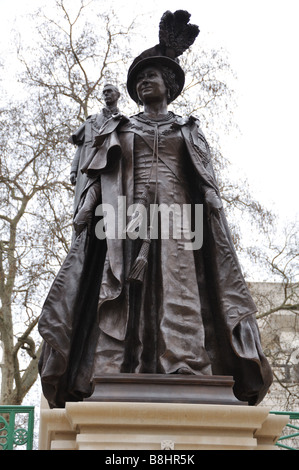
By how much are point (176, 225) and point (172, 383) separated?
125cm

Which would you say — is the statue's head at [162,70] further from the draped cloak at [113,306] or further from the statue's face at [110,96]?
the statue's face at [110,96]

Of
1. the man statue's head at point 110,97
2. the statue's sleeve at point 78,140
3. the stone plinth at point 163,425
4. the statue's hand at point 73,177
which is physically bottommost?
the stone plinth at point 163,425

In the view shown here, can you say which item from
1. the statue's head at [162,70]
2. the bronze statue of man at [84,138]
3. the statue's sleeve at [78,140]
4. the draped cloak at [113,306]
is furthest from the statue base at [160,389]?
the statue's sleeve at [78,140]

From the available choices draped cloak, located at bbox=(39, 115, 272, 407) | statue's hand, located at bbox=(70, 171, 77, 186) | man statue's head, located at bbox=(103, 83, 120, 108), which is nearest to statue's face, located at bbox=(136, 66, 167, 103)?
draped cloak, located at bbox=(39, 115, 272, 407)

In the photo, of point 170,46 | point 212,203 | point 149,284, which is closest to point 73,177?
point 170,46

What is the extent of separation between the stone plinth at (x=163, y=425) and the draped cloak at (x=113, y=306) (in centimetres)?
60

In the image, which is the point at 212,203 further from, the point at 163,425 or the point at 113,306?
the point at 163,425

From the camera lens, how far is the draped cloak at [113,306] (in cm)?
489

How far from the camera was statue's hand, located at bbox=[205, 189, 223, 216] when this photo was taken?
5.34 m

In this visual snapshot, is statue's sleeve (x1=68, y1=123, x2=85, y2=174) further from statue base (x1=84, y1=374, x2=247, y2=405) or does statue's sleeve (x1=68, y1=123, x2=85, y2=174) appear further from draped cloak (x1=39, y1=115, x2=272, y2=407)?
statue base (x1=84, y1=374, x2=247, y2=405)

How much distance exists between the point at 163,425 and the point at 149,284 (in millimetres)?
1175

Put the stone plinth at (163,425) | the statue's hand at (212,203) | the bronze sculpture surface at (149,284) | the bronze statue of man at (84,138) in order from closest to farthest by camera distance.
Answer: the stone plinth at (163,425), the bronze sculpture surface at (149,284), the statue's hand at (212,203), the bronze statue of man at (84,138)

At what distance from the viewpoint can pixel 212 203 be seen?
5.34 meters
